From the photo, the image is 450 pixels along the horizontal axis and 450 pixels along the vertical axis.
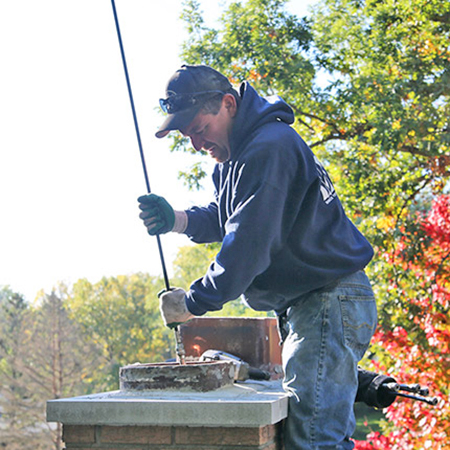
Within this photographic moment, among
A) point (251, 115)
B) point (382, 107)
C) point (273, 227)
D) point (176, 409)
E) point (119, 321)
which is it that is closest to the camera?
point (176, 409)

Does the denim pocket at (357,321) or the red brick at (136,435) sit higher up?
the denim pocket at (357,321)

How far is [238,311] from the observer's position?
3706 cm

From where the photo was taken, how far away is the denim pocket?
3.11 m

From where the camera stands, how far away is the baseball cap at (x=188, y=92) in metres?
3.31

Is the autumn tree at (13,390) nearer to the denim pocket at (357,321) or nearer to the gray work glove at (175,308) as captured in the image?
the gray work glove at (175,308)

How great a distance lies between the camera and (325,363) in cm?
305

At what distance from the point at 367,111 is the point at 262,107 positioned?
20.4 ft

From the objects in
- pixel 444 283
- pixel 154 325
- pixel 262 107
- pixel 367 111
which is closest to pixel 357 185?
pixel 367 111

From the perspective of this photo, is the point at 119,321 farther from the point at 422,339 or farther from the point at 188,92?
the point at 188,92

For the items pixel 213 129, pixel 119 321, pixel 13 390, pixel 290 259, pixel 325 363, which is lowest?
pixel 13 390

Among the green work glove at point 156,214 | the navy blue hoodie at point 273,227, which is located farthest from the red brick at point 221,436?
the green work glove at point 156,214

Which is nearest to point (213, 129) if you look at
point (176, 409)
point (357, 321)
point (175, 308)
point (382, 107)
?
point (175, 308)

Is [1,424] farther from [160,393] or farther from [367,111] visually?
[160,393]

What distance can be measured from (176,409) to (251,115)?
135cm
